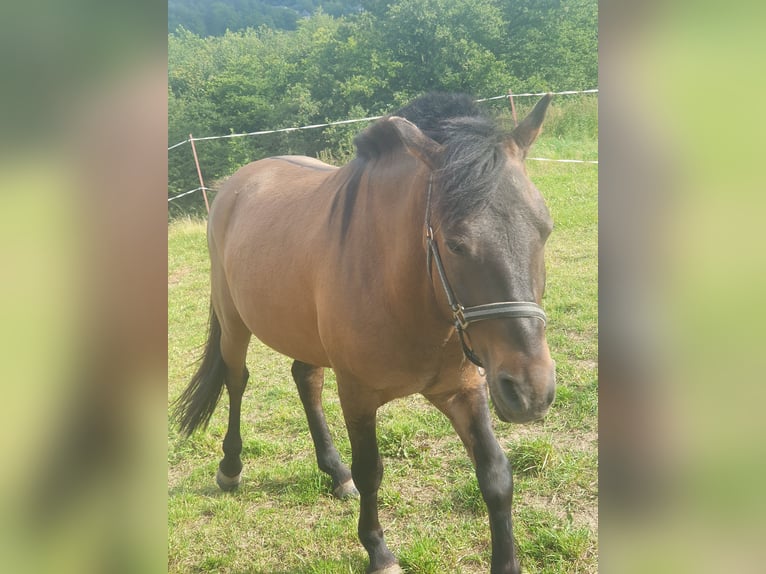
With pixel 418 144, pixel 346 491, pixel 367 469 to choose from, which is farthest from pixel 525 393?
pixel 346 491

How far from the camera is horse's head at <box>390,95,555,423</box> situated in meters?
1.60

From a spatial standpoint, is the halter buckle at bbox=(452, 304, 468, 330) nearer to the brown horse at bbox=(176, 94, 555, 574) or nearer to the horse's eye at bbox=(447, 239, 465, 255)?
the brown horse at bbox=(176, 94, 555, 574)

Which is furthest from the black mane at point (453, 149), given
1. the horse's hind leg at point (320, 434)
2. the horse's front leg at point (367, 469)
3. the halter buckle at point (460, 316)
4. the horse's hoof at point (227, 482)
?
the horse's hoof at point (227, 482)

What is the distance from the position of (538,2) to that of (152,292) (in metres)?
24.0

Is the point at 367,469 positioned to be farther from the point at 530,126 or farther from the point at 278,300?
the point at 530,126

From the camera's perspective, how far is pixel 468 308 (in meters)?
1.70

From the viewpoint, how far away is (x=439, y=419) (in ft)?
12.4

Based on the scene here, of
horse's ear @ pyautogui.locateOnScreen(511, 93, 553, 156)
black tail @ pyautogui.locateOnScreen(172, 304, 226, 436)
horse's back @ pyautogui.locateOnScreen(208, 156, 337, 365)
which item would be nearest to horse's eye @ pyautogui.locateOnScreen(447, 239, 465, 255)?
horse's ear @ pyautogui.locateOnScreen(511, 93, 553, 156)

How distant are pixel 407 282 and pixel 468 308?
1.31 feet

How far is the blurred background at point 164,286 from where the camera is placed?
429mm

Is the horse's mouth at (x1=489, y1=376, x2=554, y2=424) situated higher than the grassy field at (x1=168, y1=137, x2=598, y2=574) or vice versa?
the horse's mouth at (x1=489, y1=376, x2=554, y2=424)

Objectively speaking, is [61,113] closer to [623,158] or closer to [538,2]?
[623,158]

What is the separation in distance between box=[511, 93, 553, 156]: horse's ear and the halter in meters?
0.36

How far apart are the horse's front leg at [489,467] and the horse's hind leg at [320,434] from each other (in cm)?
119
